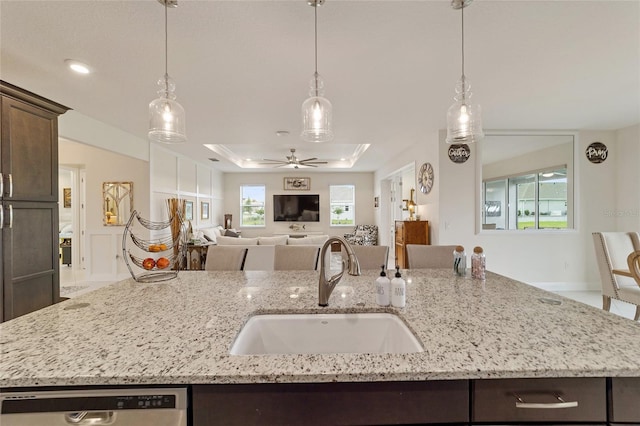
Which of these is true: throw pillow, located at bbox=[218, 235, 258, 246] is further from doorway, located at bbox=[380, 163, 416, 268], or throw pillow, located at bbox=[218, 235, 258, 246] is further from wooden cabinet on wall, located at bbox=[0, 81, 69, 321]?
doorway, located at bbox=[380, 163, 416, 268]

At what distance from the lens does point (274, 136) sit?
4.56 meters

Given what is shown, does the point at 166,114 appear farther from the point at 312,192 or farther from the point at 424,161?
the point at 312,192

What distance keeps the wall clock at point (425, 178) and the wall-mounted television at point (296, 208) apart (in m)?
4.21

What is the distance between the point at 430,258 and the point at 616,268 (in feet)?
7.83

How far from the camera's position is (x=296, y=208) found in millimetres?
8602

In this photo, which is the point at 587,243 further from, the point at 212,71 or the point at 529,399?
the point at 212,71

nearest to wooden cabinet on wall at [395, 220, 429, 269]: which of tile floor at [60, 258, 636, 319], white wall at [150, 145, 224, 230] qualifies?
tile floor at [60, 258, 636, 319]

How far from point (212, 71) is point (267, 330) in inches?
89.3

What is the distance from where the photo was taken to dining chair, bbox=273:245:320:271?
231 centimetres

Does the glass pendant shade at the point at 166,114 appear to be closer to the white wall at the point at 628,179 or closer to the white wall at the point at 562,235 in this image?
the white wall at the point at 562,235

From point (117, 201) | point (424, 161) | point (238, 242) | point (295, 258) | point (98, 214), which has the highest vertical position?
point (424, 161)

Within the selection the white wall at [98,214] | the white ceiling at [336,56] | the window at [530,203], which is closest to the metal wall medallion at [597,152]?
the window at [530,203]

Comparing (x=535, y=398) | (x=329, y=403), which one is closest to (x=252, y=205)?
(x=329, y=403)

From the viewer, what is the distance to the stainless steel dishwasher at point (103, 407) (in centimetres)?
75
